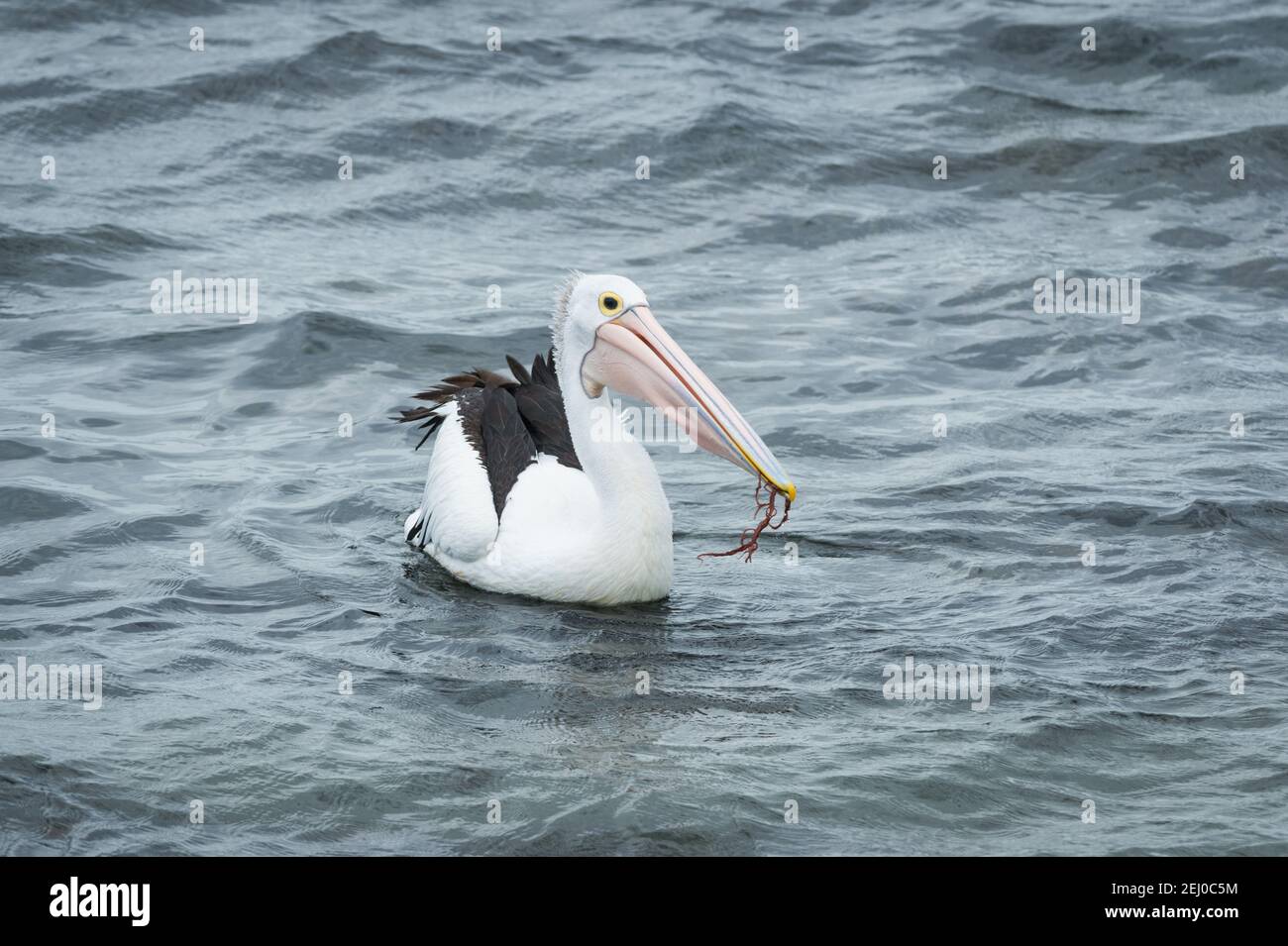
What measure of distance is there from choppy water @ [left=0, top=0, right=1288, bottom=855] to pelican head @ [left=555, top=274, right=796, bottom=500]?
→ 32.2 inches

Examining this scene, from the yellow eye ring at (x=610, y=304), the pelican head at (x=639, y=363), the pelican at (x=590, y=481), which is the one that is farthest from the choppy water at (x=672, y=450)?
the yellow eye ring at (x=610, y=304)

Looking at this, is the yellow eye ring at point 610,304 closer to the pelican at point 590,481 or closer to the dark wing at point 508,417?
the pelican at point 590,481

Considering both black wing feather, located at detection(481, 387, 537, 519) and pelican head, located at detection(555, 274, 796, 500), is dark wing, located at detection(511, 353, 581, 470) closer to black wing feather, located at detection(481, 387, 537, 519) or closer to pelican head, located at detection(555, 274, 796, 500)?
black wing feather, located at detection(481, 387, 537, 519)

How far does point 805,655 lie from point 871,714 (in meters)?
0.58

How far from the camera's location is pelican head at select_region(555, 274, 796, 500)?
664cm

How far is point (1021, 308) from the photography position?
35.4 feet

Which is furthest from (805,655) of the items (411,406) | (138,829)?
(411,406)
